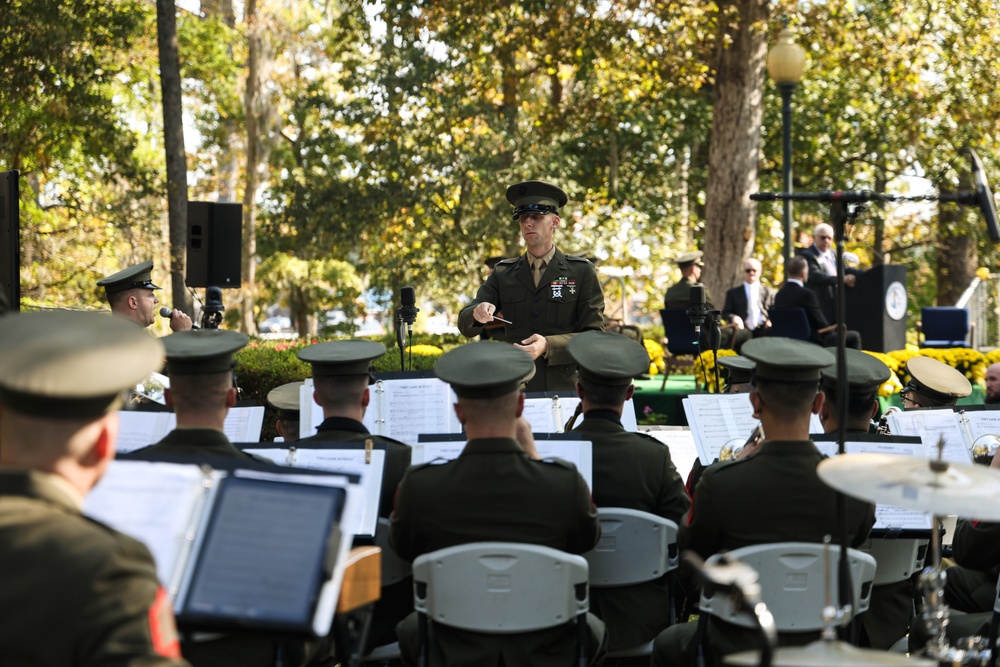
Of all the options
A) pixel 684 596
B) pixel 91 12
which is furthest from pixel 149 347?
pixel 91 12

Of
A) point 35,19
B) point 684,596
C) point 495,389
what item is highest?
point 35,19

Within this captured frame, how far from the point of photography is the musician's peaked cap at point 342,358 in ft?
15.1

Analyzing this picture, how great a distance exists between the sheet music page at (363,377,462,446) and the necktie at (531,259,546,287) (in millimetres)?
1795

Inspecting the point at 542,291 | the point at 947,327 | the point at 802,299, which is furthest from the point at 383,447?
the point at 947,327

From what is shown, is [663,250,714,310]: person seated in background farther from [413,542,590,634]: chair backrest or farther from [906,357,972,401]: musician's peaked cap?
[413,542,590,634]: chair backrest

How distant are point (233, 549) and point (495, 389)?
145cm

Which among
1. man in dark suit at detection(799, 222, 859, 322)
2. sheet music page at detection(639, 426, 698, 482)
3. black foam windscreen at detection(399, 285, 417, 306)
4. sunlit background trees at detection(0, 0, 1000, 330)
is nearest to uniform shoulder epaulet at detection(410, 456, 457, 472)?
sheet music page at detection(639, 426, 698, 482)

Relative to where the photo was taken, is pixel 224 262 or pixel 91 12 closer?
pixel 224 262

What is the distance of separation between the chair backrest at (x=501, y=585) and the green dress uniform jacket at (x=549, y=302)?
3479 mm

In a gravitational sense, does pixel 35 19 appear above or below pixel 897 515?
above

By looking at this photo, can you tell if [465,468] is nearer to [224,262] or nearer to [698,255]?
[224,262]

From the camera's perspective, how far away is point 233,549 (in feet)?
8.11

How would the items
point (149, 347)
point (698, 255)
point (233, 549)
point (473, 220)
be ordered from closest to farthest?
1. point (149, 347)
2. point (233, 549)
3. point (698, 255)
4. point (473, 220)

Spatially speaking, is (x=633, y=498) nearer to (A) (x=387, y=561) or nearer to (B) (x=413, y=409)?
(A) (x=387, y=561)
